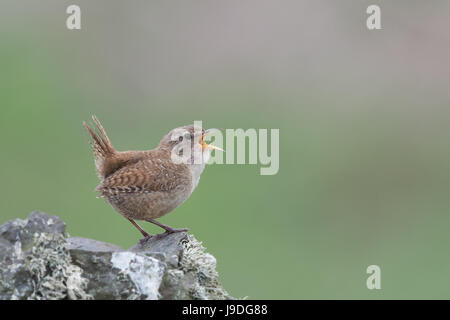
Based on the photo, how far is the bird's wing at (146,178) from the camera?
4891 millimetres

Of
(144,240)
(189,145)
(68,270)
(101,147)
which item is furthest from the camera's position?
(189,145)

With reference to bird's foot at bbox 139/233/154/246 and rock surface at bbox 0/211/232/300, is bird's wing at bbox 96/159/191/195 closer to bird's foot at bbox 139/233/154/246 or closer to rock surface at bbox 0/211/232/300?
bird's foot at bbox 139/233/154/246

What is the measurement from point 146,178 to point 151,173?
0.26 feet

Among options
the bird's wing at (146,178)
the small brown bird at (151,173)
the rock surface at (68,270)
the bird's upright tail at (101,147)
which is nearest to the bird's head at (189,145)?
the small brown bird at (151,173)

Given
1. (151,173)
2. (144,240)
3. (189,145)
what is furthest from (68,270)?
(189,145)

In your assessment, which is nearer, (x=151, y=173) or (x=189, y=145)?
(x=151, y=173)

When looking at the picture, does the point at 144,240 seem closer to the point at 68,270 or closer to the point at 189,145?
the point at 189,145

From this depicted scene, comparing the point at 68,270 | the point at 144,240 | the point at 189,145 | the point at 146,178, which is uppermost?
the point at 189,145

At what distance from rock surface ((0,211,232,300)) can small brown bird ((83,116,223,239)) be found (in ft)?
4.48

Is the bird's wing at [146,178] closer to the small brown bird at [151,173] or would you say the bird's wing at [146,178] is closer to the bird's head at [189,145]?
the small brown bird at [151,173]

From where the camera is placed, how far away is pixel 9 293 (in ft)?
10.5

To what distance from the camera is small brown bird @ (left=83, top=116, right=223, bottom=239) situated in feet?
16.3

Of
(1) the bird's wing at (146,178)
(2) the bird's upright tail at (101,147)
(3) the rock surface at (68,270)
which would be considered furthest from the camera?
(2) the bird's upright tail at (101,147)

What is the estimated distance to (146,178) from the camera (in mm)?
5047
